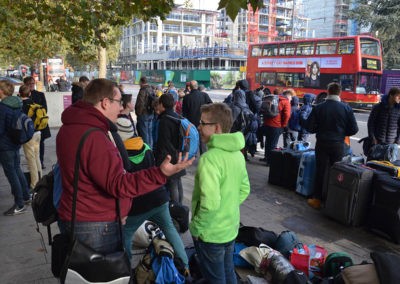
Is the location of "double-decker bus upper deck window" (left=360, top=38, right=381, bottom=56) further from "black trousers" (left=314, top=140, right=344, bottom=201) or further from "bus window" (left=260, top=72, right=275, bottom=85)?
"black trousers" (left=314, top=140, right=344, bottom=201)

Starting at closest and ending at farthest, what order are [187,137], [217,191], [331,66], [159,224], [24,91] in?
[217,191] < [159,224] < [187,137] < [24,91] < [331,66]

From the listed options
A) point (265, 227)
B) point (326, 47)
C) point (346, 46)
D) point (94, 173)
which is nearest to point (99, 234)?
point (94, 173)

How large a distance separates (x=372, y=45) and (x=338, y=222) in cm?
1804

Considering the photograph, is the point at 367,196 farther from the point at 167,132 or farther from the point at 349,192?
the point at 167,132

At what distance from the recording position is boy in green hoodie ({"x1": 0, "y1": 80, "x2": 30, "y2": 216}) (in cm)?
486

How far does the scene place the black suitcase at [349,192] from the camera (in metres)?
4.63

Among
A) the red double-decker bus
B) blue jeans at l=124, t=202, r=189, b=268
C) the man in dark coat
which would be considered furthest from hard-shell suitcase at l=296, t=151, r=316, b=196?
the red double-decker bus

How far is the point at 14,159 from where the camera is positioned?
509 cm

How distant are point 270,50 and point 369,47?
22.8 feet

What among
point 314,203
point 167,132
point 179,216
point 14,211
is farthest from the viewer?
point 314,203

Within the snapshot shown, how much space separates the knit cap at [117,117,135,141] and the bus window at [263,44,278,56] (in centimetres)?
2291

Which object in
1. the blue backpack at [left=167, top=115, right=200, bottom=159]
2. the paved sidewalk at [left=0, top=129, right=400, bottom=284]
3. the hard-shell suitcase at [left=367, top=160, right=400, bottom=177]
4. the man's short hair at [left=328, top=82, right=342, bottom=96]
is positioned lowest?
the paved sidewalk at [left=0, top=129, right=400, bottom=284]

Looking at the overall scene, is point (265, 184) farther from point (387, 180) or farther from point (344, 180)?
point (387, 180)

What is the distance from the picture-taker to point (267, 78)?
25.5 m
